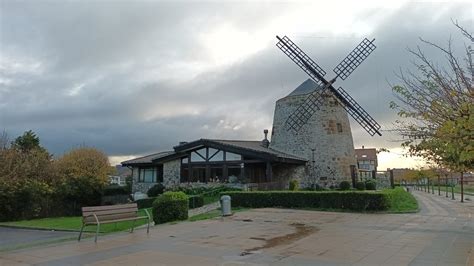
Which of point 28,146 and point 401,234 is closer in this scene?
point 401,234

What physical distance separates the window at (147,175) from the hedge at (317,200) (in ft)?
46.8

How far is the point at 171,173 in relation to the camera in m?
30.7

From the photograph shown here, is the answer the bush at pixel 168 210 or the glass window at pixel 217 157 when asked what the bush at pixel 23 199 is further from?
the bush at pixel 168 210

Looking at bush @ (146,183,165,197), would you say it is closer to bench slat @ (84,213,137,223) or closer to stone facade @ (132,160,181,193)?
stone facade @ (132,160,181,193)

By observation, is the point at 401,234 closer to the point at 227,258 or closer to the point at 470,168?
the point at 470,168

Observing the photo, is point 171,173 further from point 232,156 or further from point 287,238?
point 287,238

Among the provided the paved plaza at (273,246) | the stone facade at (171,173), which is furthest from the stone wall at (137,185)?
the paved plaza at (273,246)

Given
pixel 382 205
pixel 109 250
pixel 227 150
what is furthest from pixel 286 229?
pixel 227 150

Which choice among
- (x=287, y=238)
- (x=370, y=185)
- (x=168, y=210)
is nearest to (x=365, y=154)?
(x=370, y=185)

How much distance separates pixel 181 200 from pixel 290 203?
6702 millimetres

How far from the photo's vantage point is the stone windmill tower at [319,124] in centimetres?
2958

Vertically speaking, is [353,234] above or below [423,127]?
below

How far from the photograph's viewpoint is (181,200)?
44.4ft

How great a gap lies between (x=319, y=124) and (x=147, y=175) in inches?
580
